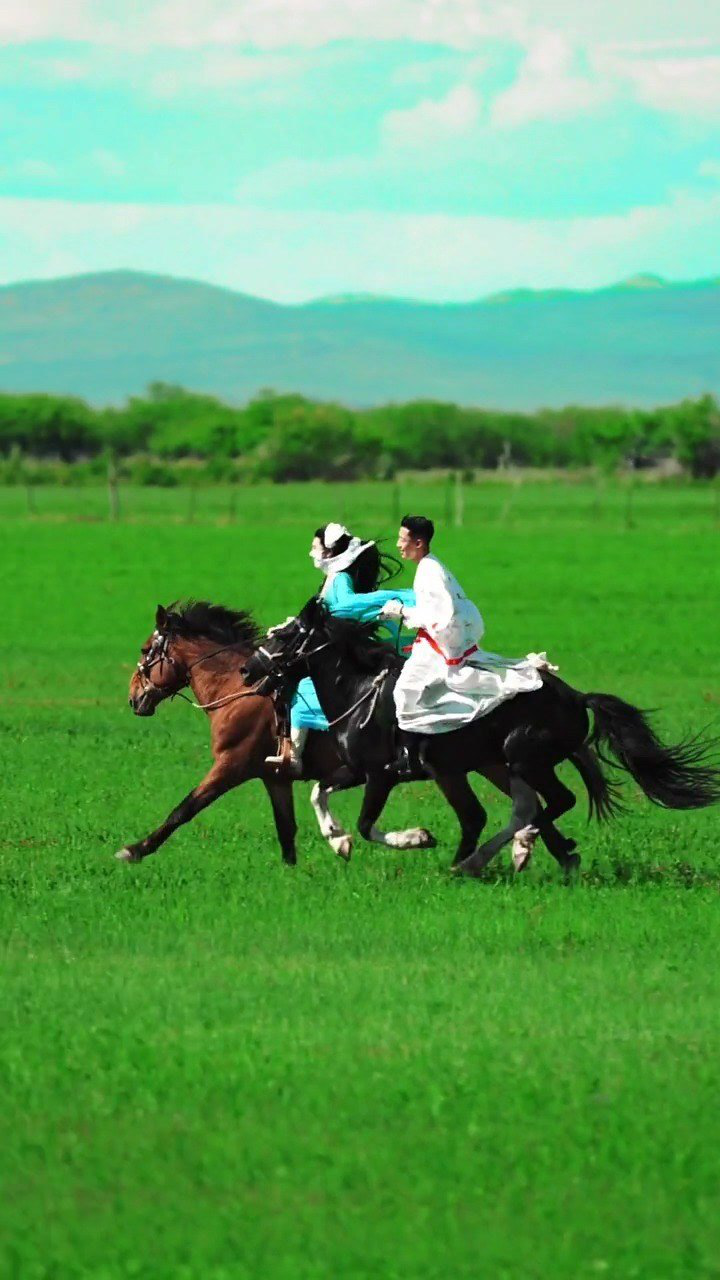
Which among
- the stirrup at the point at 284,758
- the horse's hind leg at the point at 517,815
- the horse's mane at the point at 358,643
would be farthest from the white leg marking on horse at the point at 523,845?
the stirrup at the point at 284,758

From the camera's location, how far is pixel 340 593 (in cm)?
1414

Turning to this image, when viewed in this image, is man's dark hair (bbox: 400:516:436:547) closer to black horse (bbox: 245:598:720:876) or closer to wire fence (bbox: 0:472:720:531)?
black horse (bbox: 245:598:720:876)

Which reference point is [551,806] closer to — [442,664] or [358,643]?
[442,664]

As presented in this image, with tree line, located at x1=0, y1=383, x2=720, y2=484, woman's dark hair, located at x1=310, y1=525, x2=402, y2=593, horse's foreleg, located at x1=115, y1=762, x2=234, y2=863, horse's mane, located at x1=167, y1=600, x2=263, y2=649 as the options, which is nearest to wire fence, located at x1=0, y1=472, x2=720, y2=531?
tree line, located at x1=0, y1=383, x2=720, y2=484

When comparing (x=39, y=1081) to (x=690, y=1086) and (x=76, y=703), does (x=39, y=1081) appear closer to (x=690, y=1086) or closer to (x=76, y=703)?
(x=690, y=1086)

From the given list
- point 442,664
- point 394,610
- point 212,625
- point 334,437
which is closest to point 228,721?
point 212,625

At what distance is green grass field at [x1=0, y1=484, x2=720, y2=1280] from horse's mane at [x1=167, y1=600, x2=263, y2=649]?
1360 millimetres

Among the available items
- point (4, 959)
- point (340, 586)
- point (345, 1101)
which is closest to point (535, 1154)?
point (345, 1101)

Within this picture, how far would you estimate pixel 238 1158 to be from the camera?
305 inches

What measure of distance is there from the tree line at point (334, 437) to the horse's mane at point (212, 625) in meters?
92.4

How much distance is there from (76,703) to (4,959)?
535 inches

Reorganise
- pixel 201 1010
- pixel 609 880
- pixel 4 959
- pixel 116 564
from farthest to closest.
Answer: pixel 116 564 → pixel 609 880 → pixel 4 959 → pixel 201 1010

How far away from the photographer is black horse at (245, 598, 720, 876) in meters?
13.3

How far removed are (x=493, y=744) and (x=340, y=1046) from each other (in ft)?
14.5
